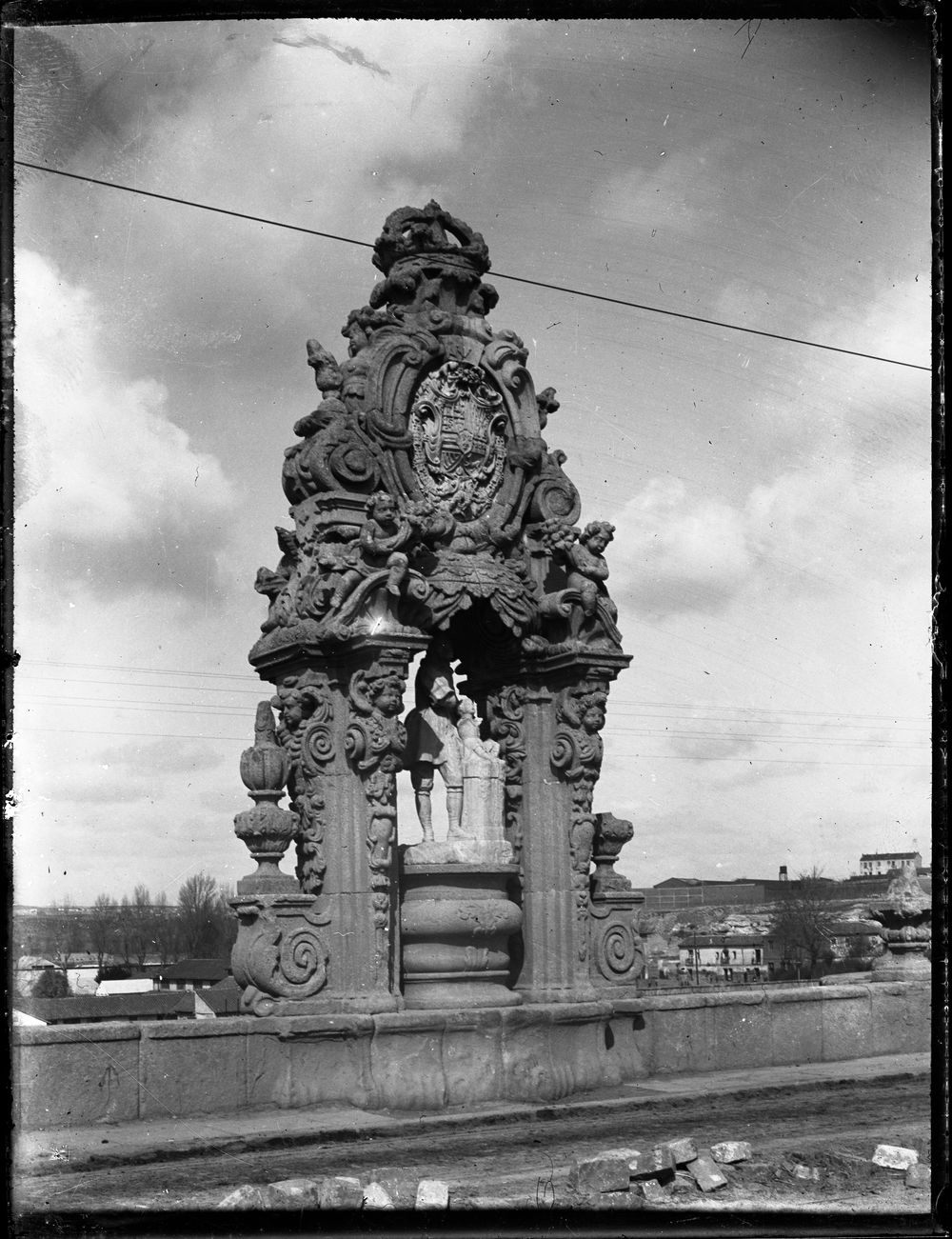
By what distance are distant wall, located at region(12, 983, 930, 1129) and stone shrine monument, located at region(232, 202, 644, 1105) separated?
0.62ft

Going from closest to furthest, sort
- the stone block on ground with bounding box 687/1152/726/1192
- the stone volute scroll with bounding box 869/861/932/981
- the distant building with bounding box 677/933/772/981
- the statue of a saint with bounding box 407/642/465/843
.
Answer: the stone block on ground with bounding box 687/1152/726/1192 < the statue of a saint with bounding box 407/642/465/843 < the stone volute scroll with bounding box 869/861/932/981 < the distant building with bounding box 677/933/772/981

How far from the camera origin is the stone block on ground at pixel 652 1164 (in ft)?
28.9

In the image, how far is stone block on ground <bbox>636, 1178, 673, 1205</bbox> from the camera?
8518 mm

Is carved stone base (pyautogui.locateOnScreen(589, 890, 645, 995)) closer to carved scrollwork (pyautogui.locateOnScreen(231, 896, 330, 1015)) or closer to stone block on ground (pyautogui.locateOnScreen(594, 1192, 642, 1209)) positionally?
carved scrollwork (pyautogui.locateOnScreen(231, 896, 330, 1015))

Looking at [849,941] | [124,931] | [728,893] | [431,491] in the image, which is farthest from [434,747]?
[728,893]

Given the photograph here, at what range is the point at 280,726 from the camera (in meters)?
12.3

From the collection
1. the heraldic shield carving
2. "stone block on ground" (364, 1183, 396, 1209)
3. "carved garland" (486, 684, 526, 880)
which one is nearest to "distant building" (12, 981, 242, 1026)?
"carved garland" (486, 684, 526, 880)

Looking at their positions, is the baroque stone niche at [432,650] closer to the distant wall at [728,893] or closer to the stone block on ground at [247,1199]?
the stone block on ground at [247,1199]

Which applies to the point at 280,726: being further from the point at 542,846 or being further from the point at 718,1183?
the point at 718,1183

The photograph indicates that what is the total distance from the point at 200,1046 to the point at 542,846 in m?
3.37

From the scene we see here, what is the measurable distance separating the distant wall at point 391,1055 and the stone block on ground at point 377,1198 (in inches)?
83.3

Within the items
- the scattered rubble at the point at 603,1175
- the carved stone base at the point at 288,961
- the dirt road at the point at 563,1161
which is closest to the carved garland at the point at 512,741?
the carved stone base at the point at 288,961

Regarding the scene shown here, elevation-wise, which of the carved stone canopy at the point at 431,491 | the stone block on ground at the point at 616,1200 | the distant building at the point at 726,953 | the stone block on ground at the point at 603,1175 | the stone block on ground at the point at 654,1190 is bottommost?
the distant building at the point at 726,953

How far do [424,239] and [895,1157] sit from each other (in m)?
→ 7.85
